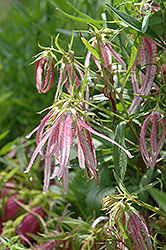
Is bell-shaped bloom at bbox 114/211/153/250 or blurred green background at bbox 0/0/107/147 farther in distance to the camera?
blurred green background at bbox 0/0/107/147

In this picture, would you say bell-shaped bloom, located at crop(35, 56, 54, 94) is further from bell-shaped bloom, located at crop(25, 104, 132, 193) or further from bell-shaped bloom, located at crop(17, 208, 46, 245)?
bell-shaped bloom, located at crop(17, 208, 46, 245)

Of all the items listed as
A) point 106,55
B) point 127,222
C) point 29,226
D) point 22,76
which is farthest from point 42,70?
point 22,76

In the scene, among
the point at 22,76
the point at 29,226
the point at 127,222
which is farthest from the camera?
the point at 22,76

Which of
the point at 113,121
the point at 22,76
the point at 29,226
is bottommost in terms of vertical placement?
the point at 29,226

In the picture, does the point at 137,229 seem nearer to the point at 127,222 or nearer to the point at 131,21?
the point at 127,222

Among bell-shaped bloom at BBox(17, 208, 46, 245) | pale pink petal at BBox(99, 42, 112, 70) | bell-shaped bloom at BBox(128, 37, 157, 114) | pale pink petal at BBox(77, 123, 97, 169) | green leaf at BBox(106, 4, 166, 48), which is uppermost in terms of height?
green leaf at BBox(106, 4, 166, 48)

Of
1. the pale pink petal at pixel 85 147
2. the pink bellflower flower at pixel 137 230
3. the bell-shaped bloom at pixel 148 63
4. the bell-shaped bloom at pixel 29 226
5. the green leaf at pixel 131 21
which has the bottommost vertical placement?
the bell-shaped bloom at pixel 29 226

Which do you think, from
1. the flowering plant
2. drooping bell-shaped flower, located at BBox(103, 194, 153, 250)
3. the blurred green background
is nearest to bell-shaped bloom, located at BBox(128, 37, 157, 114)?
the flowering plant

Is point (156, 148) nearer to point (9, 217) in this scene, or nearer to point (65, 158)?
point (65, 158)

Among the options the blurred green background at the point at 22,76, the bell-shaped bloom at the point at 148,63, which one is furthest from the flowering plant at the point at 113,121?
the blurred green background at the point at 22,76

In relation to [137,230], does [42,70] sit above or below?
above

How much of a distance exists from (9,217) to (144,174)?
0.92ft

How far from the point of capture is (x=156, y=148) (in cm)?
33

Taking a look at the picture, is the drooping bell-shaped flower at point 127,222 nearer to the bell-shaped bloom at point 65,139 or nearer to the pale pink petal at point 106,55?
the bell-shaped bloom at point 65,139
